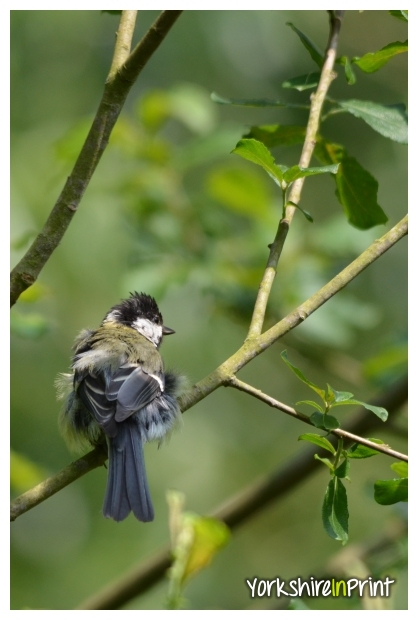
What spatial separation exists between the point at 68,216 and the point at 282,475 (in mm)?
1693

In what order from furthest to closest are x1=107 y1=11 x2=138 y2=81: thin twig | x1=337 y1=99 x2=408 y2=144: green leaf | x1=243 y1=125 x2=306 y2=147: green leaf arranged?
x1=243 y1=125 x2=306 y2=147: green leaf, x1=337 y1=99 x2=408 y2=144: green leaf, x1=107 y1=11 x2=138 y2=81: thin twig

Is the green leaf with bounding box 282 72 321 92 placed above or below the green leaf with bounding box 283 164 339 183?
above

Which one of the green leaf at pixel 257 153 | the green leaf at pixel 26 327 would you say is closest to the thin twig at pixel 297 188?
the green leaf at pixel 257 153

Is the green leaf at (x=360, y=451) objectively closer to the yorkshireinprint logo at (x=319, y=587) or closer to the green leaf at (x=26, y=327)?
the yorkshireinprint logo at (x=319, y=587)

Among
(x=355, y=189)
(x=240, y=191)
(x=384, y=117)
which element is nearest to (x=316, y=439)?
(x=355, y=189)

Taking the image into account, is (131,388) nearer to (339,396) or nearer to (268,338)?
(268,338)

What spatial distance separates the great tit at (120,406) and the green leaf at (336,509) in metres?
0.81

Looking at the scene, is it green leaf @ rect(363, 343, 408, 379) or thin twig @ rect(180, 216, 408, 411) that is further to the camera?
green leaf @ rect(363, 343, 408, 379)

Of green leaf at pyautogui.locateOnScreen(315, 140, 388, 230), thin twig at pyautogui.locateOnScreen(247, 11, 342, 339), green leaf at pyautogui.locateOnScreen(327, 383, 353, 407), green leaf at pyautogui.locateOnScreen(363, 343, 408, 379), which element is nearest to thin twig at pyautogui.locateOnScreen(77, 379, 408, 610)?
green leaf at pyautogui.locateOnScreen(363, 343, 408, 379)

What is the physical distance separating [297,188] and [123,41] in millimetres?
761

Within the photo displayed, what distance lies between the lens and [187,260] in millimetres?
4059

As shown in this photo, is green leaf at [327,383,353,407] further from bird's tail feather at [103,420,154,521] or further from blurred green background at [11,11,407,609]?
blurred green background at [11,11,407,609]

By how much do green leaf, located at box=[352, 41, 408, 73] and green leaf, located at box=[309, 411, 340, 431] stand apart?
1287 mm

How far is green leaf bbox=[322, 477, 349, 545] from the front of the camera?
197 cm
